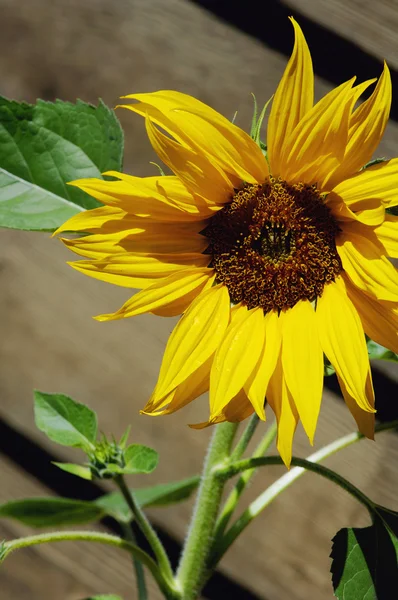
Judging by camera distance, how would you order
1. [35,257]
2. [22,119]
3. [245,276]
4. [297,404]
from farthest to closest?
[35,257], [22,119], [245,276], [297,404]

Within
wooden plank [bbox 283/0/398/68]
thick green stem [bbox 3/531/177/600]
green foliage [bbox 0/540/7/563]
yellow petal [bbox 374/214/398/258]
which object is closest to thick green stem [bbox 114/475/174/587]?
thick green stem [bbox 3/531/177/600]

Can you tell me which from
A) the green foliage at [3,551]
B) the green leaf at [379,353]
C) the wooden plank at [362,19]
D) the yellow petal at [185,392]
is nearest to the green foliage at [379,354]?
the green leaf at [379,353]

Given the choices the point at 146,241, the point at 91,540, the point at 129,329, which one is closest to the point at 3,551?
the point at 91,540

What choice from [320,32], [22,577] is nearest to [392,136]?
[320,32]

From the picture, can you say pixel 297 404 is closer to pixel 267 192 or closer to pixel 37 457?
pixel 267 192

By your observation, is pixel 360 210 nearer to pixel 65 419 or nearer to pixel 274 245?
pixel 274 245

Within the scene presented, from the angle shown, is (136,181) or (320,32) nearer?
(136,181)
